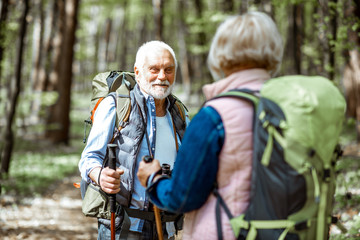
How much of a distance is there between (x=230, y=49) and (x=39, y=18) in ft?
65.8

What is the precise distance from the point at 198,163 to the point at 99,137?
126 cm

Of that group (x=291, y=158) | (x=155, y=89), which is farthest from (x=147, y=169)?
(x=155, y=89)

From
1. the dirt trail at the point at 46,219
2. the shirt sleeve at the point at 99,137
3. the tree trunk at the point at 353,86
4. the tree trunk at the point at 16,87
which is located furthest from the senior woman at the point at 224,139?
the tree trunk at the point at 353,86

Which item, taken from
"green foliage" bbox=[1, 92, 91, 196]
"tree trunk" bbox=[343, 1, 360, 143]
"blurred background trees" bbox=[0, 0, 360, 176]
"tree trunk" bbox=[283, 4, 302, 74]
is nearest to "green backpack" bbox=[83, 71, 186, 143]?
"blurred background trees" bbox=[0, 0, 360, 176]

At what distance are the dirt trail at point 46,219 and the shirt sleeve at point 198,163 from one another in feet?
16.1

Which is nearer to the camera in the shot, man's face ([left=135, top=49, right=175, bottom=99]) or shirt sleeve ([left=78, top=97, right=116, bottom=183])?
shirt sleeve ([left=78, top=97, right=116, bottom=183])

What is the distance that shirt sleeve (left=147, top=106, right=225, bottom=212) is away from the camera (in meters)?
1.85

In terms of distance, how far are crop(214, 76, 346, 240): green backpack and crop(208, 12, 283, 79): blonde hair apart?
201mm

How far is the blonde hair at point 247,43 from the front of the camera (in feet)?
6.42

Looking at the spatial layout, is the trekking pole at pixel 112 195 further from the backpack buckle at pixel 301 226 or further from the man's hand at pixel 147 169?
the backpack buckle at pixel 301 226

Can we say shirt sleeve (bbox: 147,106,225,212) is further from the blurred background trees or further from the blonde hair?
the blurred background trees

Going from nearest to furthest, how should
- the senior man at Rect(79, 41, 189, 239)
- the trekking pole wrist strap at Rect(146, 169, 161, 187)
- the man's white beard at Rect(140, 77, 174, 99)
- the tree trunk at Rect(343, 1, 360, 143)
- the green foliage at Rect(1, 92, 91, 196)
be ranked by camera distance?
the trekking pole wrist strap at Rect(146, 169, 161, 187)
the senior man at Rect(79, 41, 189, 239)
the man's white beard at Rect(140, 77, 174, 99)
the green foliage at Rect(1, 92, 91, 196)
the tree trunk at Rect(343, 1, 360, 143)

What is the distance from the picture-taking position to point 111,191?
2699 millimetres

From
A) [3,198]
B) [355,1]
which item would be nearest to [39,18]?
[3,198]
